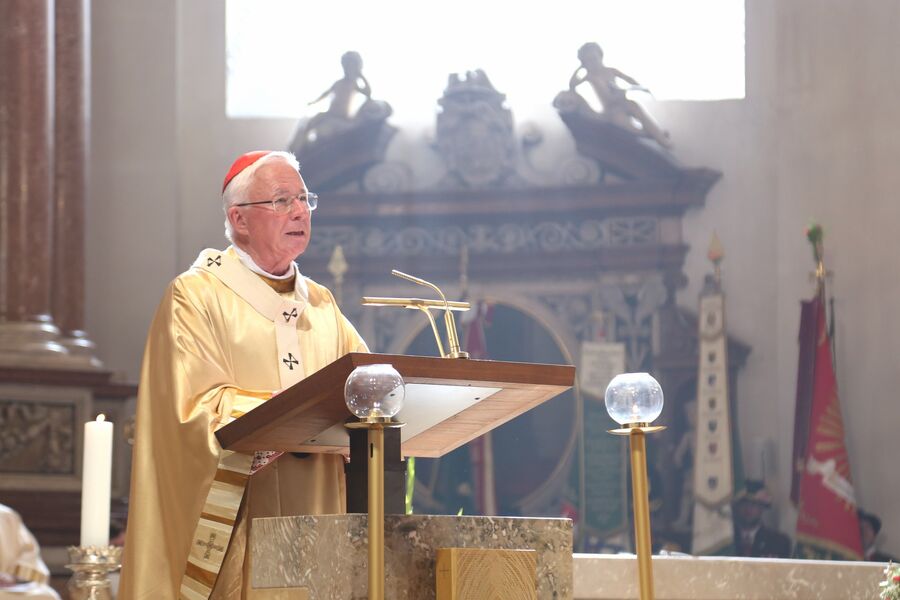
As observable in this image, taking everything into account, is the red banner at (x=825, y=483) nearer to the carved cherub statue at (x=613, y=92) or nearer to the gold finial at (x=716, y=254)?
the gold finial at (x=716, y=254)

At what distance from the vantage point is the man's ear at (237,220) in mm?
3178

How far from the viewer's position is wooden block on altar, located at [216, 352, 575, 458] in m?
2.19

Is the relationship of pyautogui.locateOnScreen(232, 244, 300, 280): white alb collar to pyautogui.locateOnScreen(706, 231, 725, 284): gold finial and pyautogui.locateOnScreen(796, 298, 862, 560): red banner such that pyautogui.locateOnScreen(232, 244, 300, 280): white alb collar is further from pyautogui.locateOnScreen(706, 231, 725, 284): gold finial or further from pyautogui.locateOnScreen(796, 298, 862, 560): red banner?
pyautogui.locateOnScreen(706, 231, 725, 284): gold finial

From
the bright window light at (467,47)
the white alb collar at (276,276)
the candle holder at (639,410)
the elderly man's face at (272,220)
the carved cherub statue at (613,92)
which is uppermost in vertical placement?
the bright window light at (467,47)

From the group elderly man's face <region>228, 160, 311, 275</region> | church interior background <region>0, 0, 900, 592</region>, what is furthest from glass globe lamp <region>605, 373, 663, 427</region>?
church interior background <region>0, 0, 900, 592</region>

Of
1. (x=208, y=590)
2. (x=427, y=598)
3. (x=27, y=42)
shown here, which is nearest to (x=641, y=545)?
(x=427, y=598)

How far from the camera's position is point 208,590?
2.66m

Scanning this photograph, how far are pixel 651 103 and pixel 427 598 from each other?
790 cm

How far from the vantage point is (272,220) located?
3.12 meters

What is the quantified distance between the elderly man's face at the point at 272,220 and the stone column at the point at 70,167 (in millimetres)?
4590

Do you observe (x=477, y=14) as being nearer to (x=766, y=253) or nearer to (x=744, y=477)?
(x=766, y=253)

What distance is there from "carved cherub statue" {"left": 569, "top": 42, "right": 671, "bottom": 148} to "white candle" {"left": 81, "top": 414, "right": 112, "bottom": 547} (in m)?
7.08

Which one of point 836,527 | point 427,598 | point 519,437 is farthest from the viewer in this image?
point 519,437

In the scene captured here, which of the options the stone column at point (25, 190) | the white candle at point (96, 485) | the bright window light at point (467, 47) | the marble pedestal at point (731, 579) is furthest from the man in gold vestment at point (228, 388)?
the bright window light at point (467, 47)
